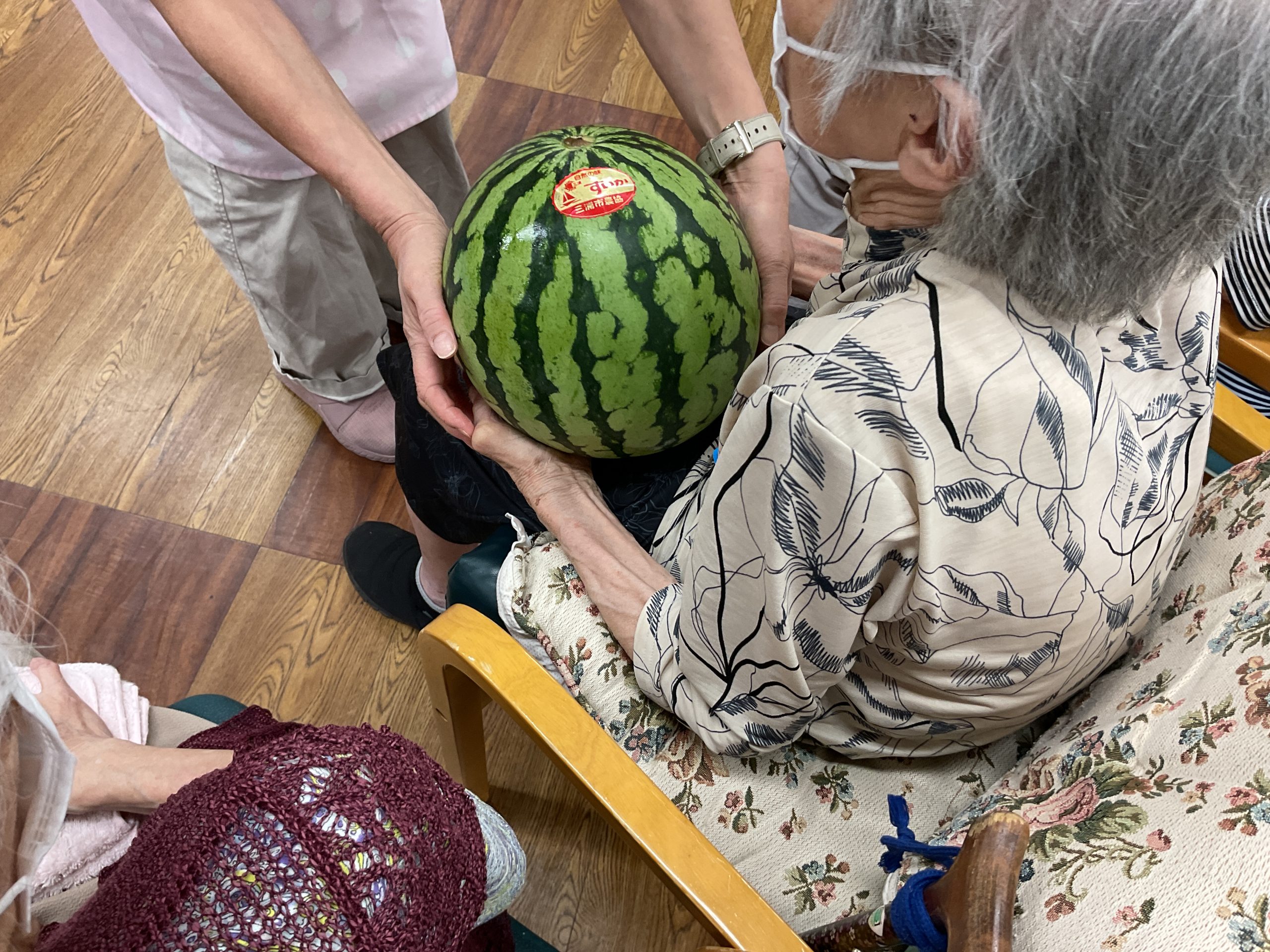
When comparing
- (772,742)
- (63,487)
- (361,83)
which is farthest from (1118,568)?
(63,487)

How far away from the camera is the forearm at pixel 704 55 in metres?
1.27

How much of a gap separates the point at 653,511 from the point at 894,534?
53 cm

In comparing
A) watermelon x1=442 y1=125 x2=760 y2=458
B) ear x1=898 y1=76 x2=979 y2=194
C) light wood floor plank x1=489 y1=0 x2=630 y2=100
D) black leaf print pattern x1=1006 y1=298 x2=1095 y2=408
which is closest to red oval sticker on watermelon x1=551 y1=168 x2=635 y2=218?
watermelon x1=442 y1=125 x2=760 y2=458

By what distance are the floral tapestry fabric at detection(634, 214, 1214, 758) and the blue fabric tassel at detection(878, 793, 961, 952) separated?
0.12 m

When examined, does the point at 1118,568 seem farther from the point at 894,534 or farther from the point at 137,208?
the point at 137,208

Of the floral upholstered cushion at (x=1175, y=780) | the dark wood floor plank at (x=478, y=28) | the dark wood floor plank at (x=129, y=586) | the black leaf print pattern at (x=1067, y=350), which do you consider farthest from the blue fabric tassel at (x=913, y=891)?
the dark wood floor plank at (x=478, y=28)

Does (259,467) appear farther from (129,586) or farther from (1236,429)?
(1236,429)

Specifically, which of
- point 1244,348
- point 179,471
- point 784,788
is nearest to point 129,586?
point 179,471

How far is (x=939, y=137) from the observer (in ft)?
2.27

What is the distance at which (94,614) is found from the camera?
180 cm

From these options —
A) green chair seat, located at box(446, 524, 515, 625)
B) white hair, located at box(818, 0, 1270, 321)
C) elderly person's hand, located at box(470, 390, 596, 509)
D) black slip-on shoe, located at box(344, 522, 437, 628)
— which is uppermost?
white hair, located at box(818, 0, 1270, 321)

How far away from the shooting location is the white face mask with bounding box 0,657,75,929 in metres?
0.51

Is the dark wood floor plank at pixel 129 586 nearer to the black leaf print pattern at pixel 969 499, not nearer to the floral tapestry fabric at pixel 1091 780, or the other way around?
the floral tapestry fabric at pixel 1091 780

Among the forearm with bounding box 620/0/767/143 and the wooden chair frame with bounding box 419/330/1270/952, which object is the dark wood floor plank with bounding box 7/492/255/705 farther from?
the forearm with bounding box 620/0/767/143
